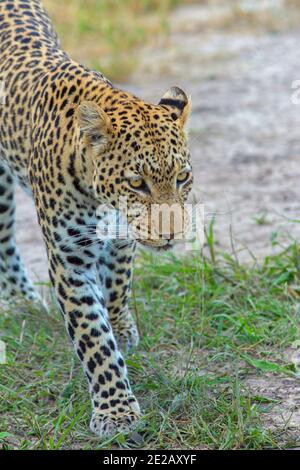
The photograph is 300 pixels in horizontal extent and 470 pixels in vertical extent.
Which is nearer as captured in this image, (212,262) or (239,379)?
(239,379)

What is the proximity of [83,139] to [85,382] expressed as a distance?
4.89 ft

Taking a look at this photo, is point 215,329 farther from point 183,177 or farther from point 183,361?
point 183,177

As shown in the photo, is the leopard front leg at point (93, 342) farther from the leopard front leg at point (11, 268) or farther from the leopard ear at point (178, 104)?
the leopard front leg at point (11, 268)

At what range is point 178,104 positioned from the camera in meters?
5.59

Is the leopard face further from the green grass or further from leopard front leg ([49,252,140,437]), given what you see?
the green grass

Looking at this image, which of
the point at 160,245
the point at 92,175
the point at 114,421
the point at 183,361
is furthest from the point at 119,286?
the point at 160,245

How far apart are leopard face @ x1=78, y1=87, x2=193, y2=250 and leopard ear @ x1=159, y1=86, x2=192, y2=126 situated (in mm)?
14

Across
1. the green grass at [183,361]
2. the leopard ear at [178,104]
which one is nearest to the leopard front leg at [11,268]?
the green grass at [183,361]

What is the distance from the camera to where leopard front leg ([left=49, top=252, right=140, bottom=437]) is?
571 cm

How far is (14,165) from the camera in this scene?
646 centimetres

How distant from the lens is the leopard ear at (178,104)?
548cm

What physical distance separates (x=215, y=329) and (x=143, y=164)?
6.02 feet

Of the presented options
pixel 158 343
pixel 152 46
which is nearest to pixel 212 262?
pixel 158 343

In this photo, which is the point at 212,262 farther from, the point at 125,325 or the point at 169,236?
the point at 169,236
